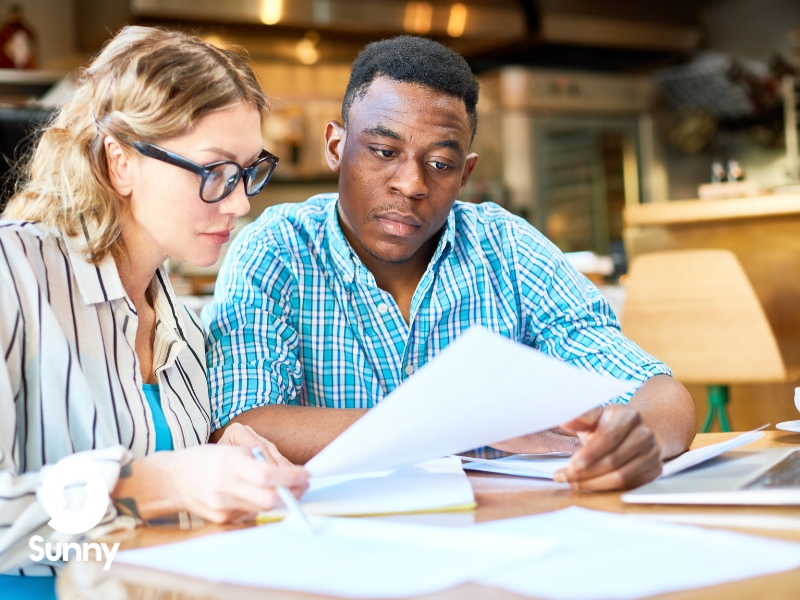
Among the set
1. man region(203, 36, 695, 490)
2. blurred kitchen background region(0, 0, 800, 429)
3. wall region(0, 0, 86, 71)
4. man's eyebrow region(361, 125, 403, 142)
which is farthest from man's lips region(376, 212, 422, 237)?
wall region(0, 0, 86, 71)

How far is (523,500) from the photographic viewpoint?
75cm

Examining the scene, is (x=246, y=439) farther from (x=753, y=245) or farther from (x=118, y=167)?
(x=753, y=245)

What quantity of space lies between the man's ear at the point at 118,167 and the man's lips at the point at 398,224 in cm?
39

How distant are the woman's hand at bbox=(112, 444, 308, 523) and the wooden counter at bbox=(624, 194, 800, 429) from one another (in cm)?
206

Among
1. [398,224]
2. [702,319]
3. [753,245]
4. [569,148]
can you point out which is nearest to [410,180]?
[398,224]

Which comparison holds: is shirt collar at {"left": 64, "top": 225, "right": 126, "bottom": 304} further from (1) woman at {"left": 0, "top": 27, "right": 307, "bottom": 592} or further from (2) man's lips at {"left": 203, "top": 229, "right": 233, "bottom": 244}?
(2) man's lips at {"left": 203, "top": 229, "right": 233, "bottom": 244}

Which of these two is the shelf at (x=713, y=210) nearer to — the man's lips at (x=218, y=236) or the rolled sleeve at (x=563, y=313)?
the rolled sleeve at (x=563, y=313)

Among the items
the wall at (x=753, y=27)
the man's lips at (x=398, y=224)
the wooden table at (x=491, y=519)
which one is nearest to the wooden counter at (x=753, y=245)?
the man's lips at (x=398, y=224)

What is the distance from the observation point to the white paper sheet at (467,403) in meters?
0.63

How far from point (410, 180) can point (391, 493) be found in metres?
0.58

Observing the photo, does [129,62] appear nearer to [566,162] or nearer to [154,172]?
[154,172]

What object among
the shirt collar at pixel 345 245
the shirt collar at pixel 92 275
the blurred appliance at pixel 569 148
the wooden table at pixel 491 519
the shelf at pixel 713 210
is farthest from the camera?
the blurred appliance at pixel 569 148

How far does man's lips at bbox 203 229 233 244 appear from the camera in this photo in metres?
1.00

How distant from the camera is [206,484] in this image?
0.69 metres
